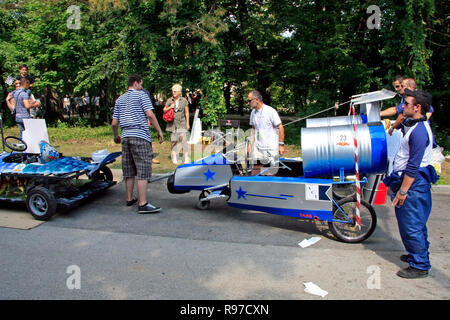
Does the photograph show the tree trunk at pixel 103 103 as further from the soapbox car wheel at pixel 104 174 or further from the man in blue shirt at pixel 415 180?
the man in blue shirt at pixel 415 180

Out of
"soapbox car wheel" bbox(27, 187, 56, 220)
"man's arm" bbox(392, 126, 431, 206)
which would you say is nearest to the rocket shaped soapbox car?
"man's arm" bbox(392, 126, 431, 206)

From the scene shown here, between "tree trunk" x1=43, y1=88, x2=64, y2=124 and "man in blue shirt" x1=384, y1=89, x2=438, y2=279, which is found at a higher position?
"tree trunk" x1=43, y1=88, x2=64, y2=124

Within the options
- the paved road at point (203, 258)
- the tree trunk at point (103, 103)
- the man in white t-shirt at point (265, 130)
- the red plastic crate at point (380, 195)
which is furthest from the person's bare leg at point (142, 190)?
the tree trunk at point (103, 103)

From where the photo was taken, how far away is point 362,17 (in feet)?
38.9

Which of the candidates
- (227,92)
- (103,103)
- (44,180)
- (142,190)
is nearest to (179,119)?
(142,190)

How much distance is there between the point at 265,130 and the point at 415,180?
2681 millimetres

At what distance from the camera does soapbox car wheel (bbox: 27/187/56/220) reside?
16.8ft

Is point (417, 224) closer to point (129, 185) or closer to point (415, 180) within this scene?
point (415, 180)

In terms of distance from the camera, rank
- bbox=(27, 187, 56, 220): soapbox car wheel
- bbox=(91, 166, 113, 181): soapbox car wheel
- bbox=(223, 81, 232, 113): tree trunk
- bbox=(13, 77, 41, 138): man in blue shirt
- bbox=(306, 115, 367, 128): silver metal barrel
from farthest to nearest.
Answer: bbox=(223, 81, 232, 113): tree trunk, bbox=(13, 77, 41, 138): man in blue shirt, bbox=(91, 166, 113, 181): soapbox car wheel, bbox=(306, 115, 367, 128): silver metal barrel, bbox=(27, 187, 56, 220): soapbox car wheel

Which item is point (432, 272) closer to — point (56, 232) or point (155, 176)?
point (56, 232)

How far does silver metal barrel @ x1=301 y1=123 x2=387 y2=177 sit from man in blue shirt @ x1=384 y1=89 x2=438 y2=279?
67 cm

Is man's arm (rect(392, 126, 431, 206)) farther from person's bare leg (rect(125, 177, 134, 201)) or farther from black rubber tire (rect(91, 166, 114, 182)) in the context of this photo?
black rubber tire (rect(91, 166, 114, 182))
